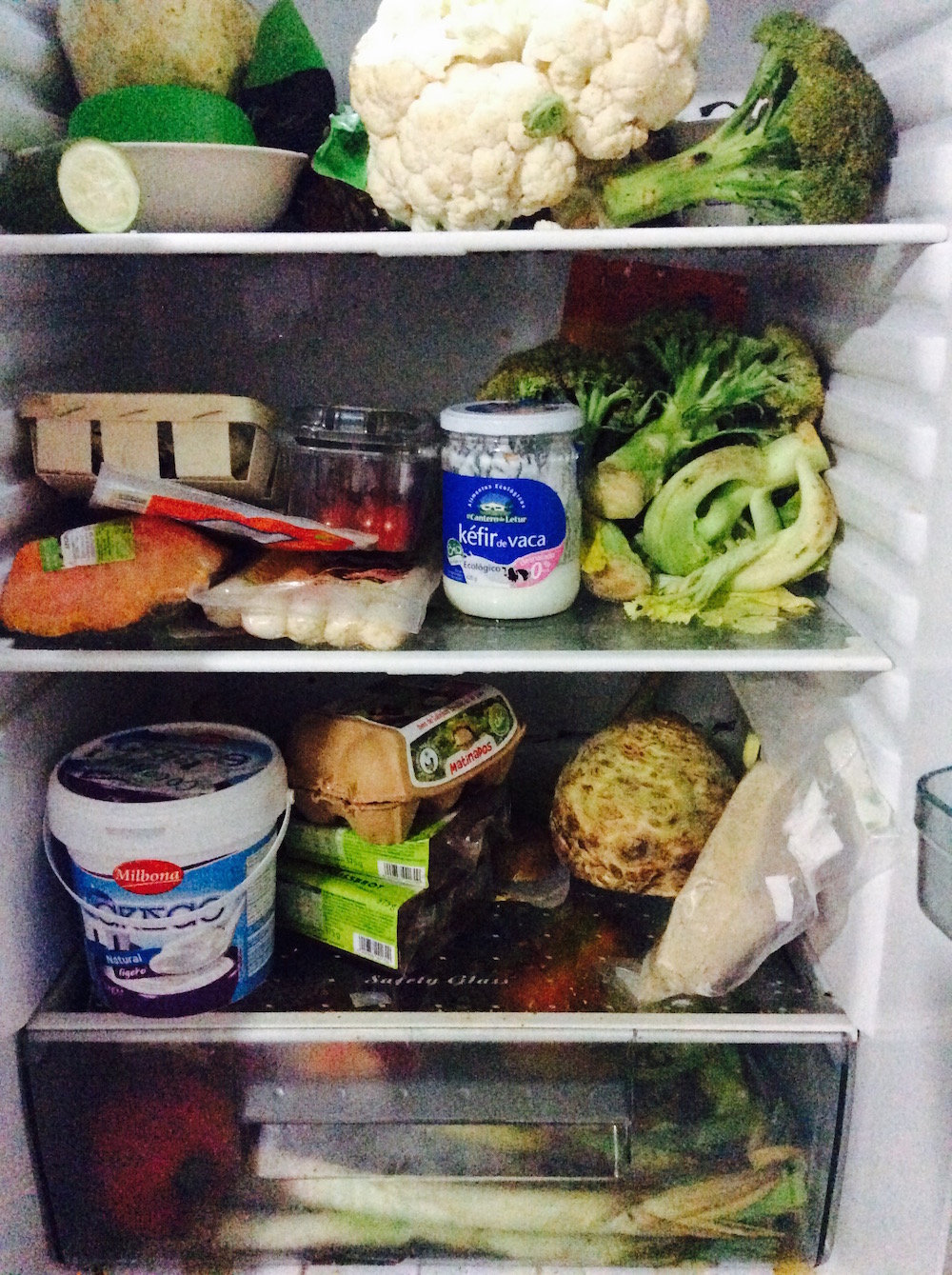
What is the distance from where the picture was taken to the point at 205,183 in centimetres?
101

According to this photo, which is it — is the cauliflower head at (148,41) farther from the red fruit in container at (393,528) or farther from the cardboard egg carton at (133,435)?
the red fruit in container at (393,528)

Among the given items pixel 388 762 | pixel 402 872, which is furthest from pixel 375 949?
pixel 388 762

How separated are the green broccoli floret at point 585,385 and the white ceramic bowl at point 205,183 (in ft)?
1.10

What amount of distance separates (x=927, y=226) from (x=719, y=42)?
555 millimetres

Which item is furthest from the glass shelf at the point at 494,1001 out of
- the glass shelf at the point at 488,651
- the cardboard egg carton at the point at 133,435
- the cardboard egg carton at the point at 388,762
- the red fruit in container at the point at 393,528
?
the cardboard egg carton at the point at 133,435

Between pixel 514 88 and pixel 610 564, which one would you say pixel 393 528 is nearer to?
pixel 610 564

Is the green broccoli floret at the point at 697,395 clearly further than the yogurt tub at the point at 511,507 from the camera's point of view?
Yes

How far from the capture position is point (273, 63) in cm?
111

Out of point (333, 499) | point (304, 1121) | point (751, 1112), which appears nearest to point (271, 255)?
point (333, 499)

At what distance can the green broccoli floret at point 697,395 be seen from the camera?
113cm

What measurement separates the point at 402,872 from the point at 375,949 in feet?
0.30

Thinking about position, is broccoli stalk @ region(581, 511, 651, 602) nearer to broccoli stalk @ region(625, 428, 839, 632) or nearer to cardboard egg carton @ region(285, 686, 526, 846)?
broccoli stalk @ region(625, 428, 839, 632)

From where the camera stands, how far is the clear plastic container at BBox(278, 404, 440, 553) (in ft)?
3.83

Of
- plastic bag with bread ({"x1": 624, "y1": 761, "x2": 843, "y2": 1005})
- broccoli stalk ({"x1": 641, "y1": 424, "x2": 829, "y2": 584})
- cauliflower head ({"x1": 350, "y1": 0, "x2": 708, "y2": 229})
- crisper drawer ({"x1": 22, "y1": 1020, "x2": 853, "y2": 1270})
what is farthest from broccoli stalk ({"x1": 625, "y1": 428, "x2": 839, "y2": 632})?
crisper drawer ({"x1": 22, "y1": 1020, "x2": 853, "y2": 1270})
